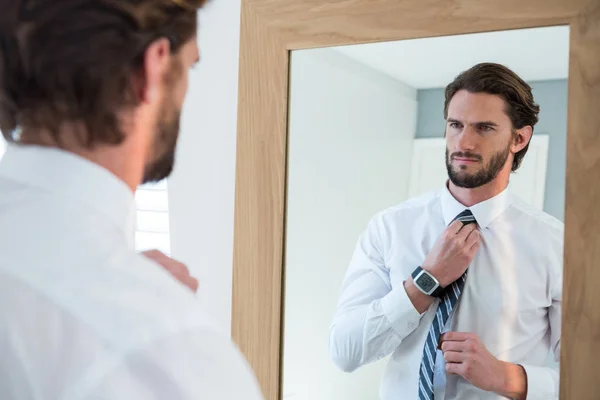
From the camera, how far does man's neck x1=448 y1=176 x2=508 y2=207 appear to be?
2.94 feet

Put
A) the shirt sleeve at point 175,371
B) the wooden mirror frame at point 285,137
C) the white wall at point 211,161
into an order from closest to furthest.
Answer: the shirt sleeve at point 175,371
the wooden mirror frame at point 285,137
the white wall at point 211,161

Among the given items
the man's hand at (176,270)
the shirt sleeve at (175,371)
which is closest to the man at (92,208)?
the shirt sleeve at (175,371)

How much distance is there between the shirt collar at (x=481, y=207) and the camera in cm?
90

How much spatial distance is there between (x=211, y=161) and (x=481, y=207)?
445 millimetres

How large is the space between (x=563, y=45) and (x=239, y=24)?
49 centimetres

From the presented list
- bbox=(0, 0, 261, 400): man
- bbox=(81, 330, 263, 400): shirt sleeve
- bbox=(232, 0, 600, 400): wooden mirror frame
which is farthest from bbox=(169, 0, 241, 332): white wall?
bbox=(81, 330, 263, 400): shirt sleeve

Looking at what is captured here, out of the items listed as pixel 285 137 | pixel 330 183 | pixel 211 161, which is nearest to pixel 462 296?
pixel 330 183

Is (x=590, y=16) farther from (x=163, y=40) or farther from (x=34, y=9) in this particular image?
(x=34, y=9)

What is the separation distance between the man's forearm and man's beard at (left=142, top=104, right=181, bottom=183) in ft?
1.56

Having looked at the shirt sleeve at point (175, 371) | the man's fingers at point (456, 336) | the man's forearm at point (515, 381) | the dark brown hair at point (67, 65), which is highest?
the dark brown hair at point (67, 65)

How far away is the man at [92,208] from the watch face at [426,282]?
0.37 meters

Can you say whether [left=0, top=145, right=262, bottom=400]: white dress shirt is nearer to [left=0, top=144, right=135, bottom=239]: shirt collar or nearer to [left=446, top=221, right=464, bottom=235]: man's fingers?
[left=0, top=144, right=135, bottom=239]: shirt collar

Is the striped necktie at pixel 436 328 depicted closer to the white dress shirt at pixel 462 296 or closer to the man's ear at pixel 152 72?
the white dress shirt at pixel 462 296

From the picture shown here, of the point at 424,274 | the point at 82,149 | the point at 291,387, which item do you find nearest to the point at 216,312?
the point at 291,387
